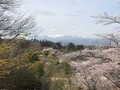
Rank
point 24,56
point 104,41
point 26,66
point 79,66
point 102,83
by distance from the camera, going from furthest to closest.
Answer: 1. point 26,66
2. point 24,56
3. point 79,66
4. point 102,83
5. point 104,41

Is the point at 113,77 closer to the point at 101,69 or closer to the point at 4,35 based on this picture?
the point at 101,69

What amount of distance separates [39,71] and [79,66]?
29.2 ft

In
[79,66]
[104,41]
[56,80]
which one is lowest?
[56,80]

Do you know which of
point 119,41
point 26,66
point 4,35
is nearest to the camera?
point 119,41

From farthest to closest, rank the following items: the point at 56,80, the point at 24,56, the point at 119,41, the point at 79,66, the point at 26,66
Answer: the point at 56,80, the point at 26,66, the point at 24,56, the point at 79,66, the point at 119,41

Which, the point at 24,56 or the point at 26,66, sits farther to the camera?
the point at 26,66

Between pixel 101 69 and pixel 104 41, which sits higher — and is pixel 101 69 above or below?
below

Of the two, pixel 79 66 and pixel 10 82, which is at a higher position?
pixel 79 66

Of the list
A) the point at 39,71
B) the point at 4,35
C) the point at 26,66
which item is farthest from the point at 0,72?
the point at 39,71

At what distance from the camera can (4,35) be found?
66.3 feet

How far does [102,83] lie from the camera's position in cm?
1603

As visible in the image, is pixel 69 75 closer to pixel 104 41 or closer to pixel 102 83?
pixel 102 83

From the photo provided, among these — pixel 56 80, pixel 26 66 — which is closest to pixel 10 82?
pixel 26 66

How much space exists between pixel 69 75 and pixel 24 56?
197 inches
